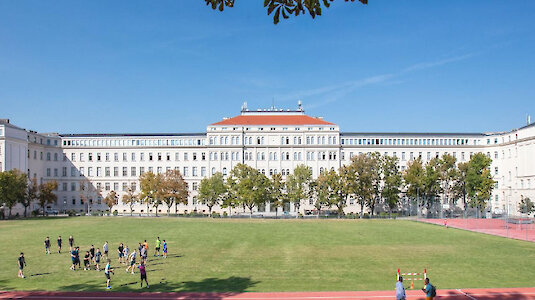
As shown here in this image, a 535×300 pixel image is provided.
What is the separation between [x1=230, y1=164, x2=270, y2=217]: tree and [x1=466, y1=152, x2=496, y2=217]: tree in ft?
132

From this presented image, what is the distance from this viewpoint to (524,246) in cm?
4453

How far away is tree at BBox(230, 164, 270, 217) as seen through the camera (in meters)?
83.7

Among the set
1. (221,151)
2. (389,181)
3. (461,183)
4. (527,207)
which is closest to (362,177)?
(389,181)

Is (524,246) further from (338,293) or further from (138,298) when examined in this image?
(138,298)

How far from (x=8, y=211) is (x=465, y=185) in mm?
90636

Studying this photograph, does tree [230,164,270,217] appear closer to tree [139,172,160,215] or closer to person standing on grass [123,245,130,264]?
tree [139,172,160,215]

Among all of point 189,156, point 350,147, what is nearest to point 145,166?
point 189,156

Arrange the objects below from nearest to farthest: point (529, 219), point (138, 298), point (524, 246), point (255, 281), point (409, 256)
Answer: point (138, 298) → point (255, 281) → point (409, 256) → point (524, 246) → point (529, 219)

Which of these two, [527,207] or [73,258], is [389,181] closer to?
[527,207]

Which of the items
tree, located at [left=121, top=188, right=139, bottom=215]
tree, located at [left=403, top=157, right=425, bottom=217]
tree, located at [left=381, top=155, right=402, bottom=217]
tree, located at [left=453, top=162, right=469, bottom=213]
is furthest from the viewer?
tree, located at [left=121, top=188, right=139, bottom=215]

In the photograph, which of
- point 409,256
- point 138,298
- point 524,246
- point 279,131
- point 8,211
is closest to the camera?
point 138,298

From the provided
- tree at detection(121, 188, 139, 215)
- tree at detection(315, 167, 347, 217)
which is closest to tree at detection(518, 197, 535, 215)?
tree at detection(315, 167, 347, 217)

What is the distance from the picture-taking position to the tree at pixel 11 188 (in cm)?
7462

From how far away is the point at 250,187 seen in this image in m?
84.9
